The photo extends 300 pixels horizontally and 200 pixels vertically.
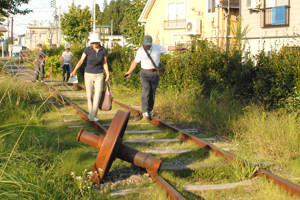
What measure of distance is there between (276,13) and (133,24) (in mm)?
20289

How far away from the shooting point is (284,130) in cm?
707

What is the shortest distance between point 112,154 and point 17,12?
17946 millimetres

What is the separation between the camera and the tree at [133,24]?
134 feet

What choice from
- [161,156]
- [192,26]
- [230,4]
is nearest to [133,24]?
[192,26]

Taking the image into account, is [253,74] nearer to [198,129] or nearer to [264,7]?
[198,129]

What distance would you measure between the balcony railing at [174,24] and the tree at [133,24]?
2813 millimetres

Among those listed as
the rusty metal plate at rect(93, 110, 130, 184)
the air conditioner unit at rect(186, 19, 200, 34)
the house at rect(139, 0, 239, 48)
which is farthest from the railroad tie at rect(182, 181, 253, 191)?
the air conditioner unit at rect(186, 19, 200, 34)

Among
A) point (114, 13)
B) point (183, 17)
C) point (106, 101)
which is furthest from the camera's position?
point (114, 13)

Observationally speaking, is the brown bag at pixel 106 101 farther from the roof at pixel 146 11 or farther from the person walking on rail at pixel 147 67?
the roof at pixel 146 11

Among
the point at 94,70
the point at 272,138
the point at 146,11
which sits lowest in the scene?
the point at 272,138

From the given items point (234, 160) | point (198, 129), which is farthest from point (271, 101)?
point (234, 160)

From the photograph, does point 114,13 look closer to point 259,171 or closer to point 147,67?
point 147,67

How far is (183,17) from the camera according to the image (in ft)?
130

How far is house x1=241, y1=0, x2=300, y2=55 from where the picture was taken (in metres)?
24.0
